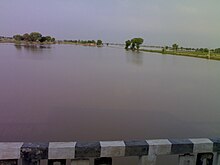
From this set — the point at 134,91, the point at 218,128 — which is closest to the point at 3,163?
the point at 218,128

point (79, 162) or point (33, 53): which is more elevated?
point (33, 53)

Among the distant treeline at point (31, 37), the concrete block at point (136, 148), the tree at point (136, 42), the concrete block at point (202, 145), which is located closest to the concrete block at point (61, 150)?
the concrete block at point (136, 148)

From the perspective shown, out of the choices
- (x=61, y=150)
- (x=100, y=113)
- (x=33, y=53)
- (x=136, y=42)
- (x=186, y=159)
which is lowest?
(x=100, y=113)

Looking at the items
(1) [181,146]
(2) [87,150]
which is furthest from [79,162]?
(1) [181,146]

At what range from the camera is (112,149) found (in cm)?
111

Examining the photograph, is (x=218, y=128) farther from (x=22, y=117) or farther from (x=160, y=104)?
(x=22, y=117)

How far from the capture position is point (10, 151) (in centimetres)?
105

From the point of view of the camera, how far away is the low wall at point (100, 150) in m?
1.07

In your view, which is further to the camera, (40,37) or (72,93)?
(40,37)

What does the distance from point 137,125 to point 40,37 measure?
68.2 m

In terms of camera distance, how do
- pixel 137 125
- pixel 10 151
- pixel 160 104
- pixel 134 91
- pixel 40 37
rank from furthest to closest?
pixel 40 37 → pixel 134 91 → pixel 160 104 → pixel 137 125 → pixel 10 151

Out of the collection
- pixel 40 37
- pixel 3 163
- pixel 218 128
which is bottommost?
pixel 218 128

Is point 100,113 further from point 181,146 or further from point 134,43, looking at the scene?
point 134,43

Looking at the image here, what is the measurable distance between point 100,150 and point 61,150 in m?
0.17
